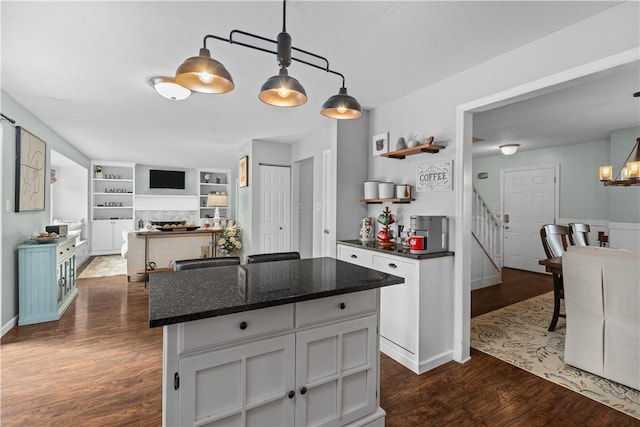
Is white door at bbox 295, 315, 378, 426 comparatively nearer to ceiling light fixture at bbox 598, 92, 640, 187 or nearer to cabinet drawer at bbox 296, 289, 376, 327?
cabinet drawer at bbox 296, 289, 376, 327

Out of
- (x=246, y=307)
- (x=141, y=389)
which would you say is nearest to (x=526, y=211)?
(x=246, y=307)

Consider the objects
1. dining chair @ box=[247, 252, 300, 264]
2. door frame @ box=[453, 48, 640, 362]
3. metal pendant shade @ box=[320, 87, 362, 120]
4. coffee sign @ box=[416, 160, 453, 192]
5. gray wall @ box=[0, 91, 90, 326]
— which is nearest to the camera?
metal pendant shade @ box=[320, 87, 362, 120]

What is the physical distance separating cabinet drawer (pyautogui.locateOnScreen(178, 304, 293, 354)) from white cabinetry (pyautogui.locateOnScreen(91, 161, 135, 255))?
8.21m

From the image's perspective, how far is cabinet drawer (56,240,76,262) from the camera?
11.8ft

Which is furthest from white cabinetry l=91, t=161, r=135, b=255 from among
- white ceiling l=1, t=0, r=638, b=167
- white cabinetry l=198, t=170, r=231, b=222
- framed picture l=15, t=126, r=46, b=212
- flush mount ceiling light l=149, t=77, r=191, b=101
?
flush mount ceiling light l=149, t=77, r=191, b=101

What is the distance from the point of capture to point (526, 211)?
20.7 ft

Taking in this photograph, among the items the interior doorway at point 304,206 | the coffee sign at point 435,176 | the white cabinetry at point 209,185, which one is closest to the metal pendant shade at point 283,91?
the coffee sign at point 435,176

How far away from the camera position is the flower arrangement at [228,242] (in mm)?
5645

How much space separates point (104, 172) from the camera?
8180mm

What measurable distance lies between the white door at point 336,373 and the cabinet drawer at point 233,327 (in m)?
0.14

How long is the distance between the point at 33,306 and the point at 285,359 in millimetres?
3579

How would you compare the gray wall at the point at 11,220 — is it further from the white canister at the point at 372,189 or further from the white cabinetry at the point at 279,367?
the white canister at the point at 372,189

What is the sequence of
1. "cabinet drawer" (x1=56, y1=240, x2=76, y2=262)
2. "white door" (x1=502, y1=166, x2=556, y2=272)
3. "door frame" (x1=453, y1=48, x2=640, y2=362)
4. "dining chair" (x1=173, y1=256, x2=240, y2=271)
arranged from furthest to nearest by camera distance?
1. "white door" (x1=502, y1=166, x2=556, y2=272)
2. "cabinet drawer" (x1=56, y1=240, x2=76, y2=262)
3. "door frame" (x1=453, y1=48, x2=640, y2=362)
4. "dining chair" (x1=173, y1=256, x2=240, y2=271)

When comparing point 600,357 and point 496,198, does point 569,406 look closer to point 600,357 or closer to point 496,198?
point 600,357
